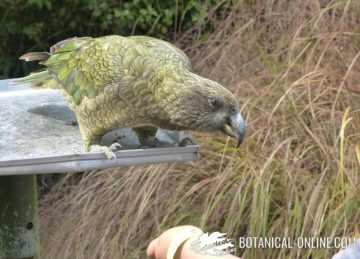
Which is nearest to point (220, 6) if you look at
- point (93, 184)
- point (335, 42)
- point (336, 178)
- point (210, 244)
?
point (335, 42)

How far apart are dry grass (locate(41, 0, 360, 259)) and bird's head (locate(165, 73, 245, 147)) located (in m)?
0.94

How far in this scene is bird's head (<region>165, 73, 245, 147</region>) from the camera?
1.90 metres

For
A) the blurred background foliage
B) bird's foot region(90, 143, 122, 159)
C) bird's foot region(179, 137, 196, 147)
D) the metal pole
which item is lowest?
the blurred background foliage

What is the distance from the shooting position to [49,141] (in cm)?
191

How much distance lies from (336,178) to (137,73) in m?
1.13

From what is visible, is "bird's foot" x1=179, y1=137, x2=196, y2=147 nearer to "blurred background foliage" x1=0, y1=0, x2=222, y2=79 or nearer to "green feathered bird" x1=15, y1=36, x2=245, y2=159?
"green feathered bird" x1=15, y1=36, x2=245, y2=159

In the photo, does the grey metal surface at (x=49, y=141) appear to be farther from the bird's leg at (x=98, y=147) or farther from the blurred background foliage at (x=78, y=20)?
the blurred background foliage at (x=78, y=20)

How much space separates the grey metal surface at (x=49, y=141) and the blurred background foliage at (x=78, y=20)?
2.16m

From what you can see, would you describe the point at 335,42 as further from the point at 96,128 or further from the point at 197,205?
the point at 96,128

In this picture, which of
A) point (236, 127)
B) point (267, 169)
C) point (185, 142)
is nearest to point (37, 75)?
point (185, 142)

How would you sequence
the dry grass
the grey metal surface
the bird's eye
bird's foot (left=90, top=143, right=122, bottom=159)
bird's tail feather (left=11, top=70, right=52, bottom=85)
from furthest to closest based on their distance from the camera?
the dry grass
bird's tail feather (left=11, top=70, right=52, bottom=85)
the bird's eye
bird's foot (left=90, top=143, right=122, bottom=159)
the grey metal surface

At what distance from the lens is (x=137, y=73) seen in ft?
6.61

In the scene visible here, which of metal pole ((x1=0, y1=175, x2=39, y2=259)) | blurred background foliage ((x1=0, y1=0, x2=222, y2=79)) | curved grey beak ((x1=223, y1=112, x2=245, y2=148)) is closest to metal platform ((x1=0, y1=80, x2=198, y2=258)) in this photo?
metal pole ((x1=0, y1=175, x2=39, y2=259))

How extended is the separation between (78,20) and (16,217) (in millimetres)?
2854
